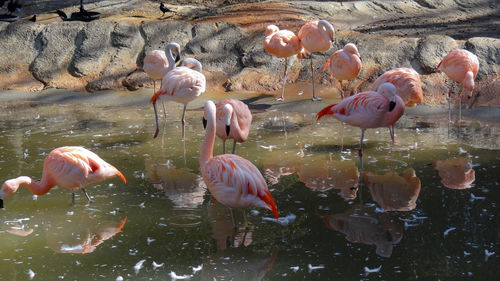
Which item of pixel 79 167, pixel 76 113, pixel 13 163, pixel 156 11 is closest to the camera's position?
pixel 79 167

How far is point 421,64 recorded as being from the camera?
7895mm

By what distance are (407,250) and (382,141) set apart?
8.93ft

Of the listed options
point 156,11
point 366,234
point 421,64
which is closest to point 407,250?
point 366,234

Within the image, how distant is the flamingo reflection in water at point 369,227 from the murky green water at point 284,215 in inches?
0.5

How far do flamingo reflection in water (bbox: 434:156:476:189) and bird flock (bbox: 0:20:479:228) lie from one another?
58cm

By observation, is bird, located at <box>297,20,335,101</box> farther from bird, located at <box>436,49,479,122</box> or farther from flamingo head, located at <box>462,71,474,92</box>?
flamingo head, located at <box>462,71,474,92</box>

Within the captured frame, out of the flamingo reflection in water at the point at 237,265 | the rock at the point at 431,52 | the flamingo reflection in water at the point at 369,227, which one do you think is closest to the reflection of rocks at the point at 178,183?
the flamingo reflection in water at the point at 237,265

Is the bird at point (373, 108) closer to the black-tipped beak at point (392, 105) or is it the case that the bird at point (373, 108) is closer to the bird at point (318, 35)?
the black-tipped beak at point (392, 105)

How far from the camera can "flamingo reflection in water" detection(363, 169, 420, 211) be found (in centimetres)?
408

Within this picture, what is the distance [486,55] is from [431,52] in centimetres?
72

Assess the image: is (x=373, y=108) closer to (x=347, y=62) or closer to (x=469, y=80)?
(x=347, y=62)

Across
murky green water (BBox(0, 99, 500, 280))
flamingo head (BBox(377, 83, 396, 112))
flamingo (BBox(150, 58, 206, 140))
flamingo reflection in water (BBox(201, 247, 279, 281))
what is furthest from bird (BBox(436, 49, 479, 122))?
flamingo reflection in water (BBox(201, 247, 279, 281))

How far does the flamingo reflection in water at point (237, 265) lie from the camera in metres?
3.12

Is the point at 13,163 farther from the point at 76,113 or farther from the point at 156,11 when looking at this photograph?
the point at 156,11
